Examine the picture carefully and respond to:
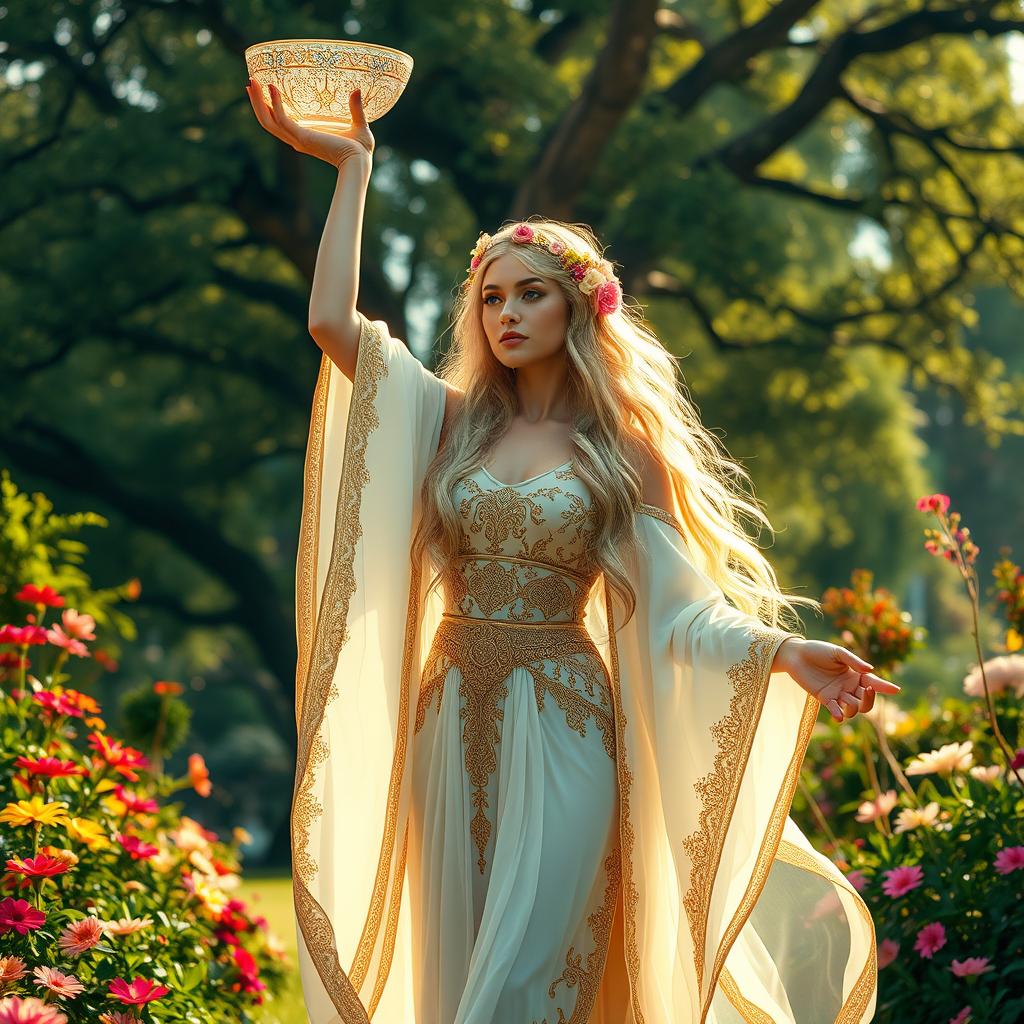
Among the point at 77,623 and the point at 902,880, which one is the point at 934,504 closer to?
the point at 902,880

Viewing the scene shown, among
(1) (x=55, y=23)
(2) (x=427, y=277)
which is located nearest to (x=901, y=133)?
(2) (x=427, y=277)

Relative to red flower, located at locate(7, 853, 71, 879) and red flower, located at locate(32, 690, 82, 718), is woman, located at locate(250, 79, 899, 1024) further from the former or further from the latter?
red flower, located at locate(32, 690, 82, 718)

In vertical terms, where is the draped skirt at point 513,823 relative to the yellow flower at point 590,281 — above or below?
below

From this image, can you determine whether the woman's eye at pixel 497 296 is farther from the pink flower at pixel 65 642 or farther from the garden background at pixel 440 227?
the garden background at pixel 440 227

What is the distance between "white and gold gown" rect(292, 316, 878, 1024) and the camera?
11.6 ft

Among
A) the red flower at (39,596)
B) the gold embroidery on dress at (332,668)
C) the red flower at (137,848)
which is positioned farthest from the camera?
the red flower at (39,596)

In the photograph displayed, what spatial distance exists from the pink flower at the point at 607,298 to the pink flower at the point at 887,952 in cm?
186

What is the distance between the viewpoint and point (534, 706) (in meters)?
3.64

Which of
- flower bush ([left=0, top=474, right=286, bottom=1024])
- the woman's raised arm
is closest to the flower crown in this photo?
the woman's raised arm

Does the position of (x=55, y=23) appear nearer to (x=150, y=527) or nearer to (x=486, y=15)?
(x=486, y=15)

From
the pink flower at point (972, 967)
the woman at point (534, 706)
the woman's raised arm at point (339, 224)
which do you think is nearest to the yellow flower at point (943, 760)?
the pink flower at point (972, 967)

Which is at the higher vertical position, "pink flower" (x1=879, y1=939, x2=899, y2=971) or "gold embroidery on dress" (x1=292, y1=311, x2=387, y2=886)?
"gold embroidery on dress" (x1=292, y1=311, x2=387, y2=886)

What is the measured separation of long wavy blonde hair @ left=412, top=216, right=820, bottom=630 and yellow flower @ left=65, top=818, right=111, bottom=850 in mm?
1069

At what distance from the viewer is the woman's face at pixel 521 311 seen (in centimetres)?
388
